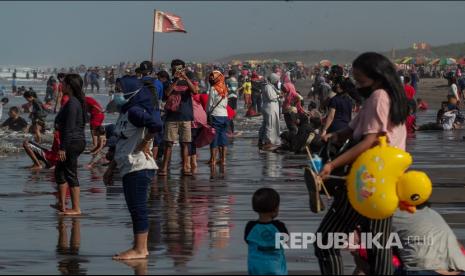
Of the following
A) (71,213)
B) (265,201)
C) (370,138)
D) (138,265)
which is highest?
(370,138)

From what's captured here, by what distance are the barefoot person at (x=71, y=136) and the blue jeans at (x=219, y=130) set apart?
6030mm

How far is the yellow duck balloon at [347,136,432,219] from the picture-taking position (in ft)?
24.8

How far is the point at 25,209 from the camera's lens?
1351cm

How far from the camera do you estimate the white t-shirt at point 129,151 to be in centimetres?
985

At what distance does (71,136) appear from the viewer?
41.9ft

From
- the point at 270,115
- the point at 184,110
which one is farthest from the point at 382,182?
the point at 270,115

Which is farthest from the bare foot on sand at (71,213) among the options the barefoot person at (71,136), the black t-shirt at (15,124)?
the black t-shirt at (15,124)

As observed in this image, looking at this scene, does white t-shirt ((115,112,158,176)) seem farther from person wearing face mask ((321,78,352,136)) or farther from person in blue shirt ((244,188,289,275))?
person wearing face mask ((321,78,352,136))

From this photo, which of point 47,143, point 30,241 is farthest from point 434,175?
point 47,143

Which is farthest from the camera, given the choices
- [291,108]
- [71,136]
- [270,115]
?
[291,108]

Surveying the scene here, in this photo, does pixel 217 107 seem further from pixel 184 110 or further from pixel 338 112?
pixel 338 112

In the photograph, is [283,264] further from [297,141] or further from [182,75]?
[297,141]

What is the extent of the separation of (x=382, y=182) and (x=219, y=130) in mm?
11553

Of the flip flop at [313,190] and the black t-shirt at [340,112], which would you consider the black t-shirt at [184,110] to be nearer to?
the black t-shirt at [340,112]
